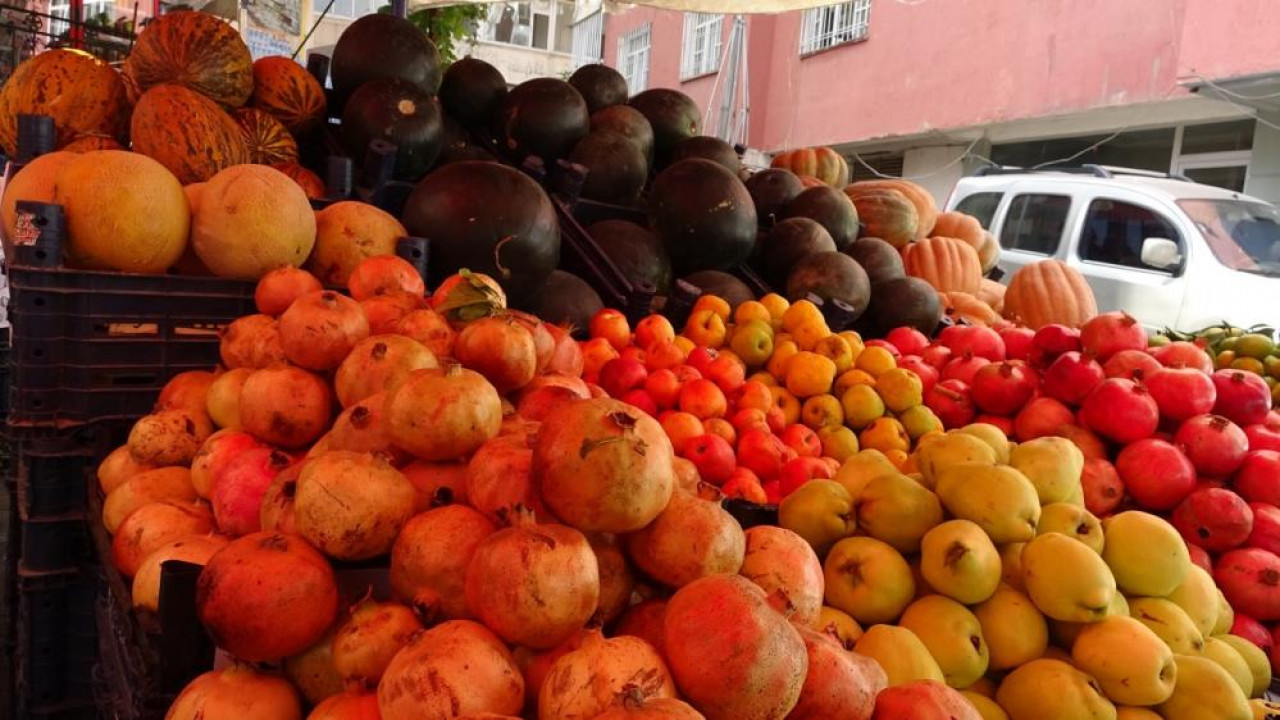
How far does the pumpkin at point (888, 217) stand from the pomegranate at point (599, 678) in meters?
4.73

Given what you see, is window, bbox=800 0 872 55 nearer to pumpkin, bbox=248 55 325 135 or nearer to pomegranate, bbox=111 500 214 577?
pumpkin, bbox=248 55 325 135

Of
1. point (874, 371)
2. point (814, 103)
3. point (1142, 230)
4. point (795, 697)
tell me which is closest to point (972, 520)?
point (795, 697)

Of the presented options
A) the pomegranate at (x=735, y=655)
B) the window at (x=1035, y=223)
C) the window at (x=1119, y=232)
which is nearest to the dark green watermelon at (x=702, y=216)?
the pomegranate at (x=735, y=655)

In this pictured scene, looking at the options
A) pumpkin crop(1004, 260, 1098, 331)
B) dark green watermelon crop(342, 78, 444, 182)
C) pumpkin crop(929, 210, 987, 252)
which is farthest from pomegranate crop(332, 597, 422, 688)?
Result: pumpkin crop(929, 210, 987, 252)

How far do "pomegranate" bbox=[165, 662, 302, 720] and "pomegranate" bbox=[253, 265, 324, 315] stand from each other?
4.17ft

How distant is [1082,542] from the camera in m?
1.69

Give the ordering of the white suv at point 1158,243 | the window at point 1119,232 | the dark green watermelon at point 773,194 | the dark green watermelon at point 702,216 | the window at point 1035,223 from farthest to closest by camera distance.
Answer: the window at point 1035,223, the window at point 1119,232, the white suv at point 1158,243, the dark green watermelon at point 773,194, the dark green watermelon at point 702,216

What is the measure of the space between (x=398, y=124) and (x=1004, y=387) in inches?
113

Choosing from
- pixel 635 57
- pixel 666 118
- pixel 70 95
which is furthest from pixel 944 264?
pixel 635 57

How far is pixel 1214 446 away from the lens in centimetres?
241

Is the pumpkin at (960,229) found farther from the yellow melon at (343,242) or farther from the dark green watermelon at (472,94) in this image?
the yellow melon at (343,242)

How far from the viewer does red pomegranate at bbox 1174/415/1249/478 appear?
2.41 metres

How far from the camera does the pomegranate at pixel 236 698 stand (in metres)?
1.21

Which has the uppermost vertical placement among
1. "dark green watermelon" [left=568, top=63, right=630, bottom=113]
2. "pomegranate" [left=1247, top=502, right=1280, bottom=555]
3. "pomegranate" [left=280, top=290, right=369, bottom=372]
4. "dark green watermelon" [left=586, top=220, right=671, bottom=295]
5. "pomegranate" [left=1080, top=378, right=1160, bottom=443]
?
"dark green watermelon" [left=568, top=63, right=630, bottom=113]
